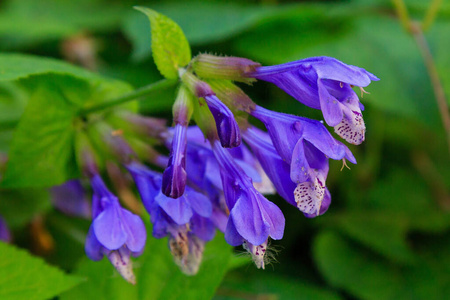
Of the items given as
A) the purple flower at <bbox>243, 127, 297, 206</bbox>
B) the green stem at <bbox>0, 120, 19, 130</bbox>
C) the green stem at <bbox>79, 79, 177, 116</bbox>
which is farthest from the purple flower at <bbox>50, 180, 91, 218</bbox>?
the purple flower at <bbox>243, 127, 297, 206</bbox>

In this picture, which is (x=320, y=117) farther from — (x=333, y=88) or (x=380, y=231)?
(x=333, y=88)

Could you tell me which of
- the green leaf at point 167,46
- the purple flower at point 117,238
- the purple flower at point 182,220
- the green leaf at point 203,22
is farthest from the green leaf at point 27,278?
the green leaf at point 203,22

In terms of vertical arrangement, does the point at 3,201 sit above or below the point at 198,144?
below

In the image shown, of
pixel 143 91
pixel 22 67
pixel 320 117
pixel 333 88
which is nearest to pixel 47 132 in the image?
pixel 22 67

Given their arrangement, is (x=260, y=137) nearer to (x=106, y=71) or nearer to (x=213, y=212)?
(x=213, y=212)

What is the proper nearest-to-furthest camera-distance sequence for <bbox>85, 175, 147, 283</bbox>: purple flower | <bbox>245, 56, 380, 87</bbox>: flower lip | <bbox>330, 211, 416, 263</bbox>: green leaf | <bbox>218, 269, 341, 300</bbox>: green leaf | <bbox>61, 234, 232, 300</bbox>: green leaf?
<bbox>245, 56, 380, 87</bbox>: flower lip
<bbox>85, 175, 147, 283</bbox>: purple flower
<bbox>61, 234, 232, 300</bbox>: green leaf
<bbox>218, 269, 341, 300</bbox>: green leaf
<bbox>330, 211, 416, 263</bbox>: green leaf

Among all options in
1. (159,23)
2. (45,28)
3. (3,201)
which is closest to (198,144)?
(159,23)

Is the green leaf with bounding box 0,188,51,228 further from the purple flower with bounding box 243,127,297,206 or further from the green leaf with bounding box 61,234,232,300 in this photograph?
the purple flower with bounding box 243,127,297,206

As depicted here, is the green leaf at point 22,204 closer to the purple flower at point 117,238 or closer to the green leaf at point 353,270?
the purple flower at point 117,238
